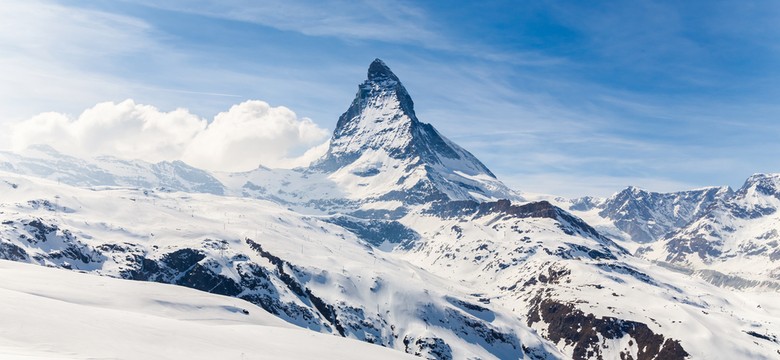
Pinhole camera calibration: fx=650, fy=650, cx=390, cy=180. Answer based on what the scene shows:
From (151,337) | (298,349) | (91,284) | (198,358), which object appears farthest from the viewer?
(91,284)

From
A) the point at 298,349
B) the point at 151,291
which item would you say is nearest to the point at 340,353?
the point at 298,349

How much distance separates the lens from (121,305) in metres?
110

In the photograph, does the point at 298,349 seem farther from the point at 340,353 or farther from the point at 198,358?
the point at 198,358

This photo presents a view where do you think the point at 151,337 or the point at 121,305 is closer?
the point at 151,337

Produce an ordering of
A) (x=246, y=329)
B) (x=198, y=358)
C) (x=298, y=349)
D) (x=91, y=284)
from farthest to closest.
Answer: (x=91, y=284), (x=246, y=329), (x=298, y=349), (x=198, y=358)

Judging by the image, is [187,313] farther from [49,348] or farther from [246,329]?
[49,348]

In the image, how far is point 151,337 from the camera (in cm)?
7594

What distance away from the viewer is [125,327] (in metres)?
77.8

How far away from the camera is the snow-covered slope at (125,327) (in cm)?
6531

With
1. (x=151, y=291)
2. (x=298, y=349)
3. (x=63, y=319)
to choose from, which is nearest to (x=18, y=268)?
(x=151, y=291)

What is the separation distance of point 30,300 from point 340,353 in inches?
1595

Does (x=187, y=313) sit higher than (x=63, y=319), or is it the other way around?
(x=63, y=319)

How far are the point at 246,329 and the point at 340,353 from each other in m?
15.7

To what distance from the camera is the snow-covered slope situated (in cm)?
6531
